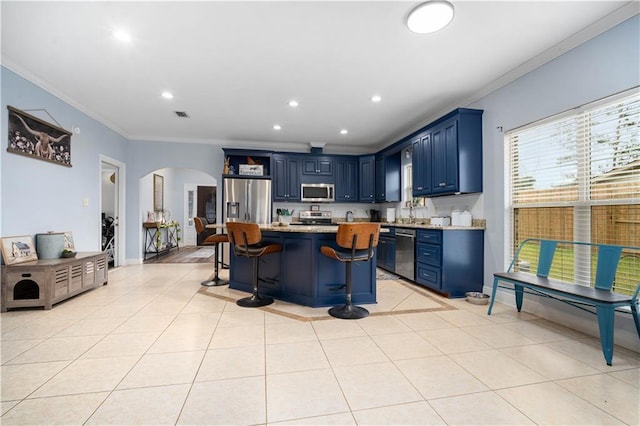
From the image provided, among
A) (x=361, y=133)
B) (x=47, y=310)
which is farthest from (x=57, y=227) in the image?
(x=361, y=133)

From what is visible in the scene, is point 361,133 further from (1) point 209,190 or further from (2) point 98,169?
(1) point 209,190

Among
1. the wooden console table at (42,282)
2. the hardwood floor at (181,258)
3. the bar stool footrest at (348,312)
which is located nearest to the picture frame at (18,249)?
the wooden console table at (42,282)

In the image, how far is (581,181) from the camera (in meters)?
2.76

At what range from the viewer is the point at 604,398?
1.67 m

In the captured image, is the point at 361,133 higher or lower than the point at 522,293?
higher

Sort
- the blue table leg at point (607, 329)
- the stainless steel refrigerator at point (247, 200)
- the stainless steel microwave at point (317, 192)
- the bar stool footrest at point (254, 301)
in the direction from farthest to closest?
→ 1. the stainless steel microwave at point (317, 192)
2. the stainless steel refrigerator at point (247, 200)
3. the bar stool footrest at point (254, 301)
4. the blue table leg at point (607, 329)

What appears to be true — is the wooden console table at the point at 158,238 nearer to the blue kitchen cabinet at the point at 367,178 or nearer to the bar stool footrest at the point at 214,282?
the bar stool footrest at the point at 214,282

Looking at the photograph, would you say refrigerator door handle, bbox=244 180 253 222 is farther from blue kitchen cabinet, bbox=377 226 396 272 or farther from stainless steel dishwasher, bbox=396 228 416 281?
stainless steel dishwasher, bbox=396 228 416 281

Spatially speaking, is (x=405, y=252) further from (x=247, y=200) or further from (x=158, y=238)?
(x=158, y=238)

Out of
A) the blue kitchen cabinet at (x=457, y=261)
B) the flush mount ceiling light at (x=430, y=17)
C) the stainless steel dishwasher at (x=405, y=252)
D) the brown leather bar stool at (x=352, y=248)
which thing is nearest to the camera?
the flush mount ceiling light at (x=430, y=17)

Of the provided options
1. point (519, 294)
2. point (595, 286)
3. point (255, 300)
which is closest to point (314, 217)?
point (255, 300)

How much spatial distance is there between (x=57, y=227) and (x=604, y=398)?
18.6 ft

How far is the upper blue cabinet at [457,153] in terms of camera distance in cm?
383

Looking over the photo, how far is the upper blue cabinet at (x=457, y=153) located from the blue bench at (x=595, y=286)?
1.07m
